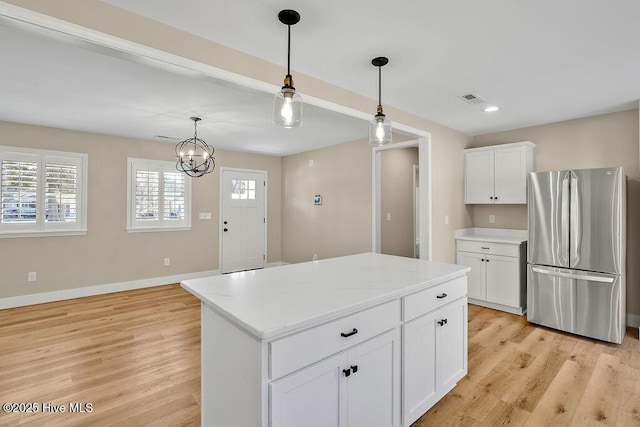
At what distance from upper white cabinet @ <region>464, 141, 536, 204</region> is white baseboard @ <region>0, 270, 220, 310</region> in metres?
4.82

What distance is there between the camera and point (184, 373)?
8.22 ft

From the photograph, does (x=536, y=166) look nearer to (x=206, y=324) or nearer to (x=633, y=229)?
(x=633, y=229)

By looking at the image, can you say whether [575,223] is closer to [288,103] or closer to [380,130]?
[380,130]

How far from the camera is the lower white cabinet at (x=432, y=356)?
1806 mm

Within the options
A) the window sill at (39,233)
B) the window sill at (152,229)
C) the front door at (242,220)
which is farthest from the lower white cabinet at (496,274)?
the window sill at (39,233)

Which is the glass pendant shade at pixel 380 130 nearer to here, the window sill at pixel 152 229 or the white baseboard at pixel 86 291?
the window sill at pixel 152 229

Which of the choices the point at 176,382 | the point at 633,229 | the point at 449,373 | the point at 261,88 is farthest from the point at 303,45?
the point at 633,229

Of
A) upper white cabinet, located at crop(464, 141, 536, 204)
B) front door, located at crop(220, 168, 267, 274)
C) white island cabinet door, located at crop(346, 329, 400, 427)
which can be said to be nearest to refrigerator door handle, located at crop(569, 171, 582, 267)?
A: upper white cabinet, located at crop(464, 141, 536, 204)

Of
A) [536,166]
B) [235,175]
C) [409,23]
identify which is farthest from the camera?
[235,175]

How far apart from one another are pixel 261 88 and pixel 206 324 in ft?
5.51

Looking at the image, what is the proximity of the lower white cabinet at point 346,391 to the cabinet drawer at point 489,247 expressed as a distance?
284cm

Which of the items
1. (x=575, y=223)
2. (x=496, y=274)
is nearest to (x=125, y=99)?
(x=496, y=274)

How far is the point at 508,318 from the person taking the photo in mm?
3742

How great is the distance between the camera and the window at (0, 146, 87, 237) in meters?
4.12
